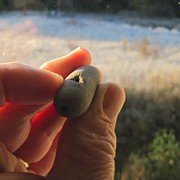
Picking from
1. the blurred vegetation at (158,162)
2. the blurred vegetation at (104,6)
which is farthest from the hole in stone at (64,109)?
the blurred vegetation at (158,162)

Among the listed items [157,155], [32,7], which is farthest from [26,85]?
[157,155]

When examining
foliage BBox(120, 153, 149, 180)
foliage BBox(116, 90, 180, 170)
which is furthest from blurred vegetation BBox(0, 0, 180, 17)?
foliage BBox(120, 153, 149, 180)

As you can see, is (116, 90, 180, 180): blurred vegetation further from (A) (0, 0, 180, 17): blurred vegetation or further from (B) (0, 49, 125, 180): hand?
(B) (0, 49, 125, 180): hand

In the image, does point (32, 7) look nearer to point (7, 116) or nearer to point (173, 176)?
point (173, 176)

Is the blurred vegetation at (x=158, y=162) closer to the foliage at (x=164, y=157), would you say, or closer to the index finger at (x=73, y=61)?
the foliage at (x=164, y=157)

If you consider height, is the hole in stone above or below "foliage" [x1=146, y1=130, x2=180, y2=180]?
above

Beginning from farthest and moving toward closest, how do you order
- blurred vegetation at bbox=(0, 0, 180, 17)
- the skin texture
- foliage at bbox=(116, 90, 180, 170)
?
foliage at bbox=(116, 90, 180, 170), blurred vegetation at bbox=(0, 0, 180, 17), the skin texture
